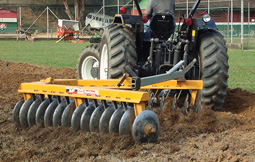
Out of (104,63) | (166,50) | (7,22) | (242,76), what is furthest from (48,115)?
(7,22)

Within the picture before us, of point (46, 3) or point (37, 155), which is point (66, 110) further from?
point (46, 3)

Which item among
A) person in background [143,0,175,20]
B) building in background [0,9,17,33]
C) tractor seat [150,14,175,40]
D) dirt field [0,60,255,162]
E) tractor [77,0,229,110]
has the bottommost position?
dirt field [0,60,255,162]

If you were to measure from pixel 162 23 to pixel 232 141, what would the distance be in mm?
2816

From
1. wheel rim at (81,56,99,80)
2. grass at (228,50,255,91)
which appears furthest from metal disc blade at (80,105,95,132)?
grass at (228,50,255,91)

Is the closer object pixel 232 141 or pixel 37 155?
pixel 37 155

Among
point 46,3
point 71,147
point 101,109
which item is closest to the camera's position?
point 71,147

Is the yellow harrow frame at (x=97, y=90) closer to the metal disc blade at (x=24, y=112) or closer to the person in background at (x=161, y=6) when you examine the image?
the metal disc blade at (x=24, y=112)

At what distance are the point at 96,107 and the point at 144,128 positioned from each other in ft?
3.02

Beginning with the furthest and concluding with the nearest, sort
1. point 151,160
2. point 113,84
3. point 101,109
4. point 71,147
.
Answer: point 113,84
point 101,109
point 71,147
point 151,160

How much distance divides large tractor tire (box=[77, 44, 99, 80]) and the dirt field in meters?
2.19

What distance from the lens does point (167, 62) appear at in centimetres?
708

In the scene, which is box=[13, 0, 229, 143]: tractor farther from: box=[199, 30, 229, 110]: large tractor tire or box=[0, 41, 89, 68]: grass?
box=[0, 41, 89, 68]: grass

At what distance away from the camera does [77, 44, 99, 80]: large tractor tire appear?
8.29 meters

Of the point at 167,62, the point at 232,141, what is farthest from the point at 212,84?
the point at 232,141
